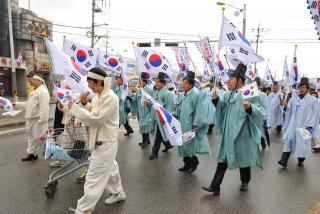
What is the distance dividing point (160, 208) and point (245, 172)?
153 centimetres

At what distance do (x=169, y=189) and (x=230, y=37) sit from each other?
8.63ft

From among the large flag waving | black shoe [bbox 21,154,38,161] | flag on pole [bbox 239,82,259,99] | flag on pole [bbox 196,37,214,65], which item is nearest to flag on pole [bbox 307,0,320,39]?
flag on pole [bbox 239,82,259,99]

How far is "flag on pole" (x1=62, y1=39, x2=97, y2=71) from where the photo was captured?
23.4 feet

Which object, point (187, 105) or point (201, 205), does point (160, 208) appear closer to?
point (201, 205)

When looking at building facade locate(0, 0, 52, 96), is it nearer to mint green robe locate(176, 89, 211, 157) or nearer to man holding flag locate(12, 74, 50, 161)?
man holding flag locate(12, 74, 50, 161)

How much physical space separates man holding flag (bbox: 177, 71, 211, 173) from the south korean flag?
151 centimetres

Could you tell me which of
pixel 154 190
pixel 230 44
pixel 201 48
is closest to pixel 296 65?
pixel 201 48

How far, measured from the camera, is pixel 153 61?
24.9 ft

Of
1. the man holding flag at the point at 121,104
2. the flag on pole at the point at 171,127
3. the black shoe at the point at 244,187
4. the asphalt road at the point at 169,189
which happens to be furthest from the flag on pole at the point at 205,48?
the black shoe at the point at 244,187

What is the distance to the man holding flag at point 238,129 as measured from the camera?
4750 millimetres

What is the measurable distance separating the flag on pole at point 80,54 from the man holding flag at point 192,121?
7.77ft

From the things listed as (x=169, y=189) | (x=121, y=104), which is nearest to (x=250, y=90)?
(x=169, y=189)

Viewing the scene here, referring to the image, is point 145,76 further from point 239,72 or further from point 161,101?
point 239,72

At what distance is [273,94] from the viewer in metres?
12.8
